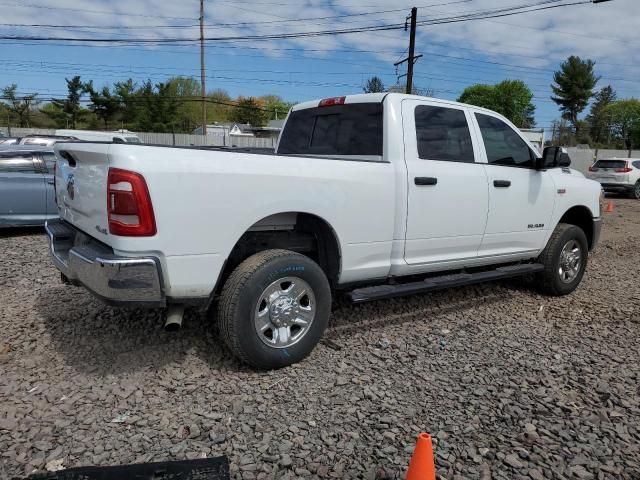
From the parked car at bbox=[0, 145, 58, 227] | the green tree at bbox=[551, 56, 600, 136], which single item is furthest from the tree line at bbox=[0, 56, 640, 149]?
the parked car at bbox=[0, 145, 58, 227]

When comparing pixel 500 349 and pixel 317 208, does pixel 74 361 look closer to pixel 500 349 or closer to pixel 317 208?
pixel 317 208

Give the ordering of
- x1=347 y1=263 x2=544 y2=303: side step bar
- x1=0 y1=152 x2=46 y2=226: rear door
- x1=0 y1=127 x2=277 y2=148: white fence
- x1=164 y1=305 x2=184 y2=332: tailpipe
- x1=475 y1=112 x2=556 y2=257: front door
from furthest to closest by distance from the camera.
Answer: x1=0 y1=127 x2=277 y2=148: white fence
x1=0 y1=152 x2=46 y2=226: rear door
x1=475 y1=112 x2=556 y2=257: front door
x1=347 y1=263 x2=544 y2=303: side step bar
x1=164 y1=305 x2=184 y2=332: tailpipe

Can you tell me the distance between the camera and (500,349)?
4215 millimetres

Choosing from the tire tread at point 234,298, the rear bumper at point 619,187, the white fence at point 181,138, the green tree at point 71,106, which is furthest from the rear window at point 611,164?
the green tree at point 71,106

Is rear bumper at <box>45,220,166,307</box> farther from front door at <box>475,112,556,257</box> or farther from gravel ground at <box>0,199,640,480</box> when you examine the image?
front door at <box>475,112,556,257</box>

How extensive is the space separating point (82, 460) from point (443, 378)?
7.59ft

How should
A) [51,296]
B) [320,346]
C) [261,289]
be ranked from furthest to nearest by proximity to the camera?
[51,296] < [320,346] < [261,289]

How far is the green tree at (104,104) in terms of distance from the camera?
5678 cm

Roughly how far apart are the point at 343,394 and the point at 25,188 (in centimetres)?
726

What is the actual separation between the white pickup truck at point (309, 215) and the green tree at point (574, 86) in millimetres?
88729

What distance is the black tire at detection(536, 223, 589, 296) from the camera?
5609 mm

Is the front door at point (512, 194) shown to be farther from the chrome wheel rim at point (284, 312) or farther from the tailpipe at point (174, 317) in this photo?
the tailpipe at point (174, 317)

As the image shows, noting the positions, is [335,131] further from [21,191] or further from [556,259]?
[21,191]

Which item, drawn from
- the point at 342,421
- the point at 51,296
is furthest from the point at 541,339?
the point at 51,296
